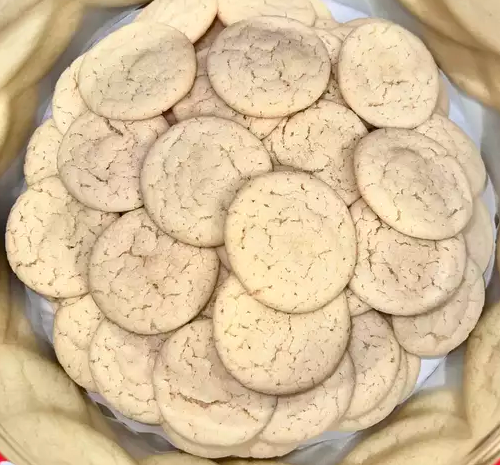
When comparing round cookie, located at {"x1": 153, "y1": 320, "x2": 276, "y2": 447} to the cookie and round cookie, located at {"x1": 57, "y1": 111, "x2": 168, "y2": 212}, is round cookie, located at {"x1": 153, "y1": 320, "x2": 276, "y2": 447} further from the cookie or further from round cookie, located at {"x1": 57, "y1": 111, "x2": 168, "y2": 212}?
the cookie

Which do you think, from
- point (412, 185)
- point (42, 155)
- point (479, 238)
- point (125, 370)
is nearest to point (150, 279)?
point (125, 370)

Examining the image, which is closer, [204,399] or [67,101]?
[204,399]

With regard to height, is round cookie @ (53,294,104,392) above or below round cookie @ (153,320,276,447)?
above

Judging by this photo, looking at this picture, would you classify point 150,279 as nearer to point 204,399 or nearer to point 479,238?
point 204,399

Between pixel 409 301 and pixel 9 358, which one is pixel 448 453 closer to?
pixel 409 301

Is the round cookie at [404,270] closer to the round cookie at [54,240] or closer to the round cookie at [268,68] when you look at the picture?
the round cookie at [268,68]

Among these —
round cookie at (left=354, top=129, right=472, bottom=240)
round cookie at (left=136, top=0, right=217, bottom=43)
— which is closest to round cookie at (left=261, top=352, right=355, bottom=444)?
round cookie at (left=354, top=129, right=472, bottom=240)

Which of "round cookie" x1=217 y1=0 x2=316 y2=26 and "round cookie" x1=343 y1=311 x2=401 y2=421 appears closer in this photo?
"round cookie" x1=343 y1=311 x2=401 y2=421

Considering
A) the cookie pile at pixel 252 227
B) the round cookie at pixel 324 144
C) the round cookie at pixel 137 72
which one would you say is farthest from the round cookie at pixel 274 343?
the round cookie at pixel 137 72
